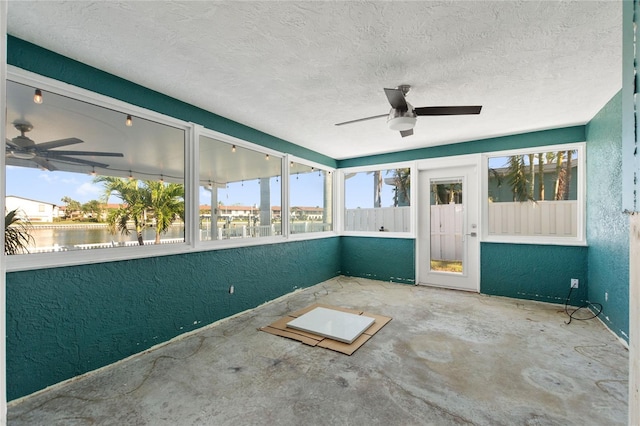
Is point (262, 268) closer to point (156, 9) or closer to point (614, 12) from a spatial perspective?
point (156, 9)

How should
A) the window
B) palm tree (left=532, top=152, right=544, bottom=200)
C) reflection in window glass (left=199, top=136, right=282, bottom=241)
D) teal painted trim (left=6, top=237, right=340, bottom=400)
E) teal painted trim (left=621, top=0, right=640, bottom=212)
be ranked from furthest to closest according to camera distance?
palm tree (left=532, top=152, right=544, bottom=200)
the window
reflection in window glass (left=199, top=136, right=282, bottom=241)
teal painted trim (left=6, top=237, right=340, bottom=400)
teal painted trim (left=621, top=0, right=640, bottom=212)

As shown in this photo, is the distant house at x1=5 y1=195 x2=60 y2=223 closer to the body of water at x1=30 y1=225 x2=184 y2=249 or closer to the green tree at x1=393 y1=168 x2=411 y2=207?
the body of water at x1=30 y1=225 x2=184 y2=249

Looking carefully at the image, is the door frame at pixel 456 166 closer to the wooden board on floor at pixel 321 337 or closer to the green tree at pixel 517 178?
the green tree at pixel 517 178

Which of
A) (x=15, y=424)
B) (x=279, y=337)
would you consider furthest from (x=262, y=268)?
(x=15, y=424)

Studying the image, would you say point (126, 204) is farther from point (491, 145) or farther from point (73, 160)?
point (491, 145)

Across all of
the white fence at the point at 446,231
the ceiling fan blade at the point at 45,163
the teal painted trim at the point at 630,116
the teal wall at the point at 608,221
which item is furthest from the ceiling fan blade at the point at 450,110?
the ceiling fan blade at the point at 45,163

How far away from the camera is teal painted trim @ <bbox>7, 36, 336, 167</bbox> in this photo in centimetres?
199

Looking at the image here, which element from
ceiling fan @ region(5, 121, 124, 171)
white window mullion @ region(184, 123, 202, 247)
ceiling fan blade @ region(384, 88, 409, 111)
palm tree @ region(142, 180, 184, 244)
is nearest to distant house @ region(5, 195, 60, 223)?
ceiling fan @ region(5, 121, 124, 171)

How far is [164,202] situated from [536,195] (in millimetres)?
5070

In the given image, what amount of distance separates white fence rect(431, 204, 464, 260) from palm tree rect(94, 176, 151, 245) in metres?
4.40

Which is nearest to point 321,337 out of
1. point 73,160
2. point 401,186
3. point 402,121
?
point 402,121

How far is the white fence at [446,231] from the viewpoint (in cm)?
473

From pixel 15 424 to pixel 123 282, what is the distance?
1037mm

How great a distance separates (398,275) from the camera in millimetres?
5145
